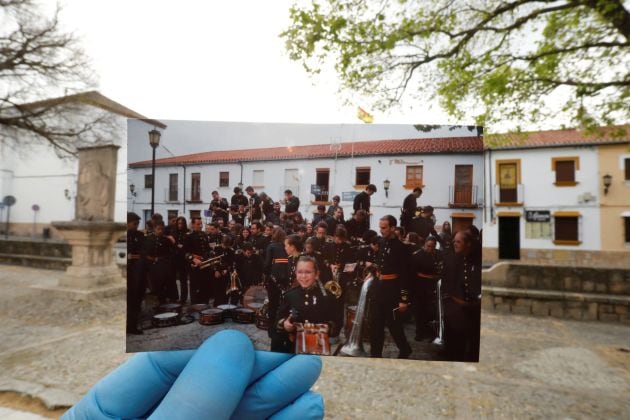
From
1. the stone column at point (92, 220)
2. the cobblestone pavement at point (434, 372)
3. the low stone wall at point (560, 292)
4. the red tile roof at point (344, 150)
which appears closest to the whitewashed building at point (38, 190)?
the stone column at point (92, 220)

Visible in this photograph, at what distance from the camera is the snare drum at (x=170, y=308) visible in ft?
5.21

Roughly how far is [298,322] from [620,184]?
62.5 feet

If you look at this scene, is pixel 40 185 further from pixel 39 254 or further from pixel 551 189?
pixel 551 189

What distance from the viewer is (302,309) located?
60.8 inches

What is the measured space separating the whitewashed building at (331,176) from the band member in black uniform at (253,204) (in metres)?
0.04

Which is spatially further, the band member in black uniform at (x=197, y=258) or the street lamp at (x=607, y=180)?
the street lamp at (x=607, y=180)

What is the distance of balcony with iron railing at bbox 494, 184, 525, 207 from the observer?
53.1 feet

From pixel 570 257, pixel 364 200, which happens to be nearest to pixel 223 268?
pixel 364 200

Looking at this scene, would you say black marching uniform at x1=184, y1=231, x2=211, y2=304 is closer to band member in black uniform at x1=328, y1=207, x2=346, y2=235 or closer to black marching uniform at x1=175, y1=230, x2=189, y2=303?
black marching uniform at x1=175, y1=230, x2=189, y2=303

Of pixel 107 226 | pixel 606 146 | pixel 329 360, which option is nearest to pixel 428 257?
pixel 329 360

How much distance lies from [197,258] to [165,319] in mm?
309

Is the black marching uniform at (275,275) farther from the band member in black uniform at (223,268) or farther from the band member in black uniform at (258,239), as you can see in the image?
the band member in black uniform at (223,268)

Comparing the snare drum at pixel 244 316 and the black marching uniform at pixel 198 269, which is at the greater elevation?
the black marching uniform at pixel 198 269

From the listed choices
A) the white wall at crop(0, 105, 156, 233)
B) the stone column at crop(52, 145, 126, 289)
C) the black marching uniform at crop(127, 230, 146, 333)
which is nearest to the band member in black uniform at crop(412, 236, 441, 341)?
the black marching uniform at crop(127, 230, 146, 333)
